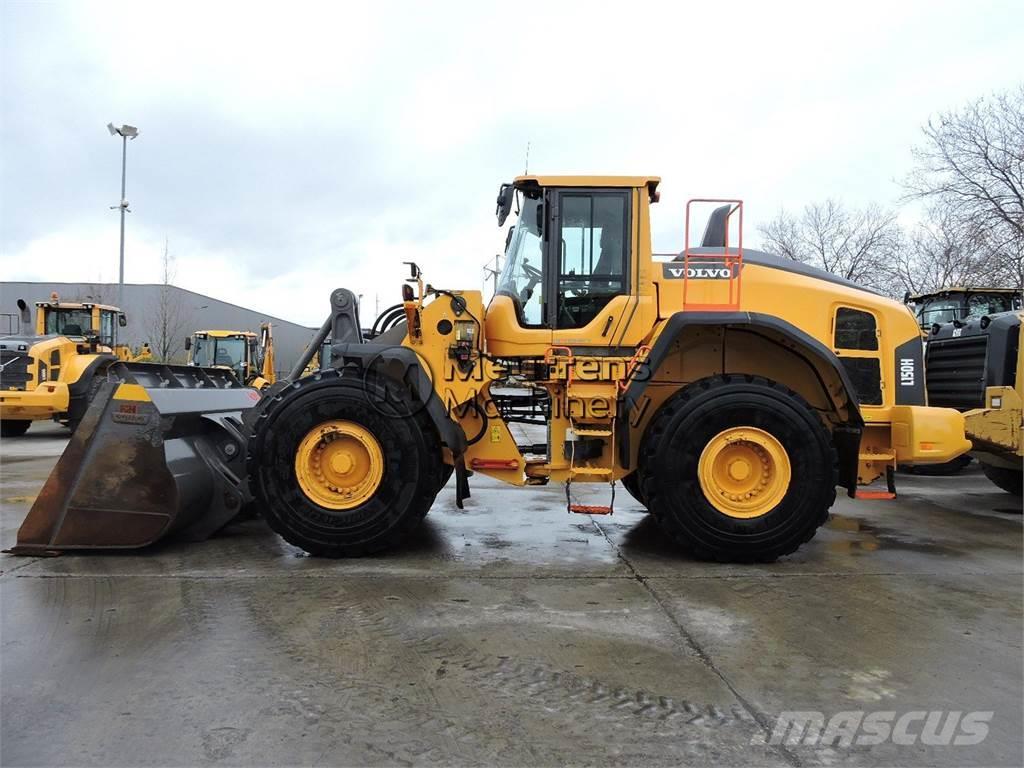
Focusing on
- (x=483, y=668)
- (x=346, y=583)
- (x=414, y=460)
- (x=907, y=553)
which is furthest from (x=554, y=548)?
(x=907, y=553)

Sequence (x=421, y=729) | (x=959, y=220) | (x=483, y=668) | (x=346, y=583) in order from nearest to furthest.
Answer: (x=421, y=729) → (x=483, y=668) → (x=346, y=583) → (x=959, y=220)

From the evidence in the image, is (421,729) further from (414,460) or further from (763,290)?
(763,290)

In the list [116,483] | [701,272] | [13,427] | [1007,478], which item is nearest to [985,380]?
[1007,478]

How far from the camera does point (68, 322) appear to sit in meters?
15.8

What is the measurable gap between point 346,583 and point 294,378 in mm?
1858

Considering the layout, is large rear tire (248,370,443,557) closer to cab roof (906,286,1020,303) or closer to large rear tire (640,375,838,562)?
large rear tire (640,375,838,562)

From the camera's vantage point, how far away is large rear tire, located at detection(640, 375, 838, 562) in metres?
4.86

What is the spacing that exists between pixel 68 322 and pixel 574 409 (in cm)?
1520

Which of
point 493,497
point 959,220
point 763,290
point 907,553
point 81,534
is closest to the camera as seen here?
point 81,534

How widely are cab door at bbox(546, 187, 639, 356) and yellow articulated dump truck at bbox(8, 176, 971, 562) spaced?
0.01 m

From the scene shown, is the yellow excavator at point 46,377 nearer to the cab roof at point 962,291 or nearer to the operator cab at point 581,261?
the operator cab at point 581,261

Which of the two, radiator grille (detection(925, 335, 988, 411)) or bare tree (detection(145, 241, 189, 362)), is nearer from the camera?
radiator grille (detection(925, 335, 988, 411))

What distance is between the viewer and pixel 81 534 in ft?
15.8

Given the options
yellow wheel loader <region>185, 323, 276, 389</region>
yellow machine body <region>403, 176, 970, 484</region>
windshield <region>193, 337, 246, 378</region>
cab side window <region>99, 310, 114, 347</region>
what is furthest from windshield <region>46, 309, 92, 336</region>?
yellow machine body <region>403, 176, 970, 484</region>
